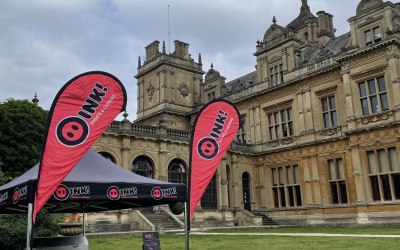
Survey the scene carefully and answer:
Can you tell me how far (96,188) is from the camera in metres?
7.98

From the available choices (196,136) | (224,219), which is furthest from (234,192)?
(196,136)

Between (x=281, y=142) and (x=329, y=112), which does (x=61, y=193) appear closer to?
(x=329, y=112)

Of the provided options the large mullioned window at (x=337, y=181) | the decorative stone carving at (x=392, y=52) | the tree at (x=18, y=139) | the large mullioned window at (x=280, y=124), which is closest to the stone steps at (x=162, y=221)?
the tree at (x=18, y=139)

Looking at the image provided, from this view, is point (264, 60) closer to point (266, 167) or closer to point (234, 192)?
point (266, 167)

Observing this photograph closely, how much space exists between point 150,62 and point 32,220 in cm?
3196

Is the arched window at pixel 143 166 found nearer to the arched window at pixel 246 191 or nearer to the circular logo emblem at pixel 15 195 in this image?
the arched window at pixel 246 191

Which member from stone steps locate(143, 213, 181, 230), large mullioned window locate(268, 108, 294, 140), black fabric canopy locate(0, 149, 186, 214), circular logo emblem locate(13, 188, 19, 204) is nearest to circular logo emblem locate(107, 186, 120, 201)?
black fabric canopy locate(0, 149, 186, 214)

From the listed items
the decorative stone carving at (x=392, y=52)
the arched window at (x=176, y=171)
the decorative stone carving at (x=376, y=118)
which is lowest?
the arched window at (x=176, y=171)

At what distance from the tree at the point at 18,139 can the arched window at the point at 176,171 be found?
32.8 feet

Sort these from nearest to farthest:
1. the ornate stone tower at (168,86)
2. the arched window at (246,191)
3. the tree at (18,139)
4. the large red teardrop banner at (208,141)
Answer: the large red teardrop banner at (208,141), the tree at (18,139), the arched window at (246,191), the ornate stone tower at (168,86)

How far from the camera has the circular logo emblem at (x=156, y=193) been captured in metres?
8.57

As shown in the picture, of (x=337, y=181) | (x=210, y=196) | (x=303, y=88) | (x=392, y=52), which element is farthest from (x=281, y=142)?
(x=392, y=52)

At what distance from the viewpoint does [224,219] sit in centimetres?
2839

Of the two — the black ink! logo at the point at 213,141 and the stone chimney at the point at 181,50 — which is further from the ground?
the stone chimney at the point at 181,50
